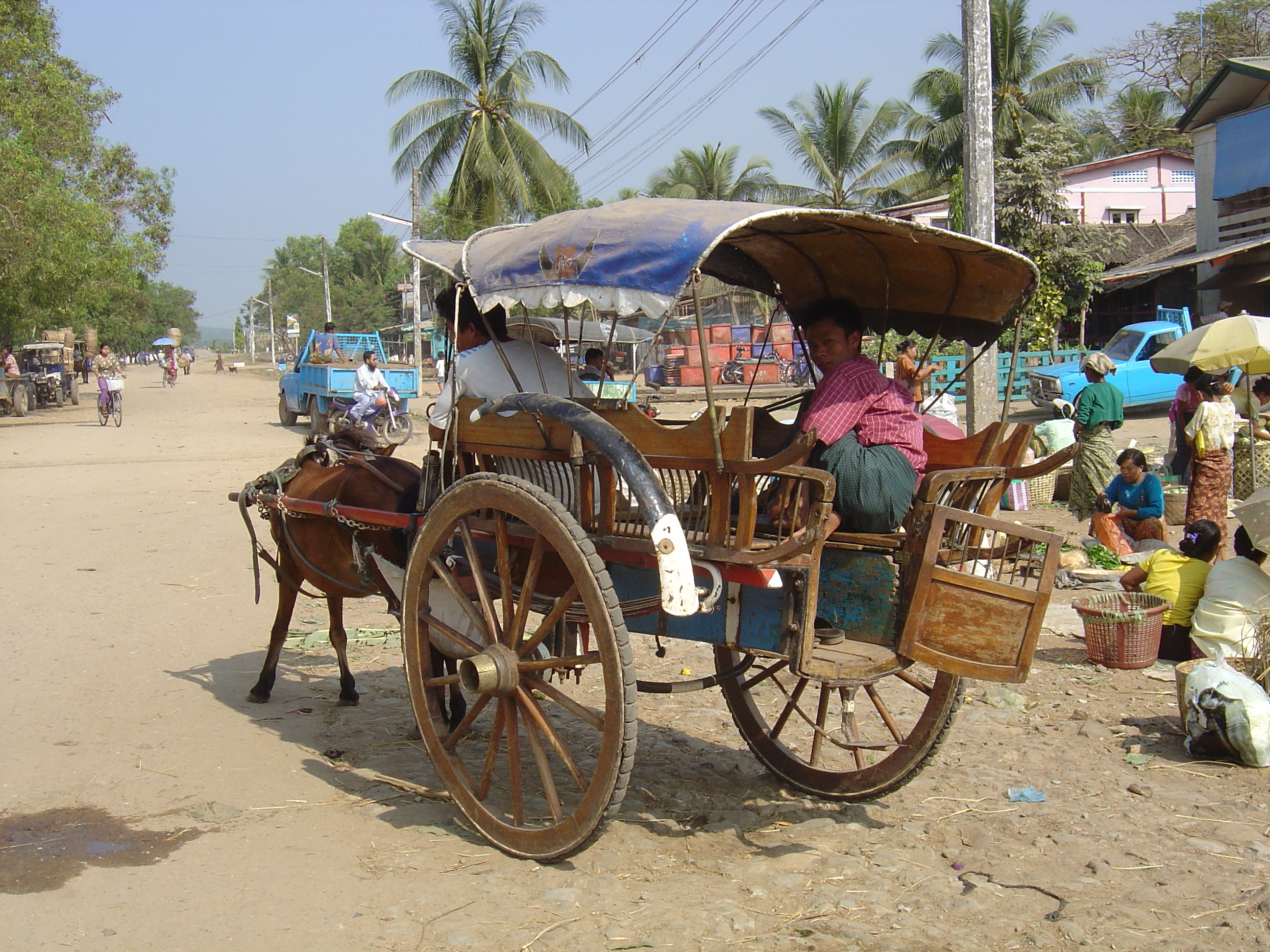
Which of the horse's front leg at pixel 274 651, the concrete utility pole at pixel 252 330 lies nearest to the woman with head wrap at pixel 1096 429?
the horse's front leg at pixel 274 651

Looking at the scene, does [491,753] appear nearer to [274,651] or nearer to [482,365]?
[482,365]

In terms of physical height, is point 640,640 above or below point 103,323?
below

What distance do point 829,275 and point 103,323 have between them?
65.2m

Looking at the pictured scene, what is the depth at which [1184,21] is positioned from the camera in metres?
36.5

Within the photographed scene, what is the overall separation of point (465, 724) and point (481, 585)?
1.89 ft

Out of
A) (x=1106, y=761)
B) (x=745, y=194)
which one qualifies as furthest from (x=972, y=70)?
(x=745, y=194)

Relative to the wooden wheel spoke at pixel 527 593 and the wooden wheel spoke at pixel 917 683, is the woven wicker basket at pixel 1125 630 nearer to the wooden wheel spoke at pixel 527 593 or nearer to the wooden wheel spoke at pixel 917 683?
the wooden wheel spoke at pixel 917 683

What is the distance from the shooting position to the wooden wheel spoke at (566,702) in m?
3.53

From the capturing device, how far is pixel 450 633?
13.2ft

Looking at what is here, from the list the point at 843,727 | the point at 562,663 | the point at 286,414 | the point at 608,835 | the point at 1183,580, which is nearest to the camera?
the point at 562,663

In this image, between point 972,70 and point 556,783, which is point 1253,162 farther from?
point 556,783

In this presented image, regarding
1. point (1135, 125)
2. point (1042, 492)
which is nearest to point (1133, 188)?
point (1135, 125)

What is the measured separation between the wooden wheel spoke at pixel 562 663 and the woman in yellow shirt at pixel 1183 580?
A: 4321 mm

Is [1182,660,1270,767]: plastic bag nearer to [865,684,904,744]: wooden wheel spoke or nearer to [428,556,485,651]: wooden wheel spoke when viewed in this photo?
[865,684,904,744]: wooden wheel spoke
